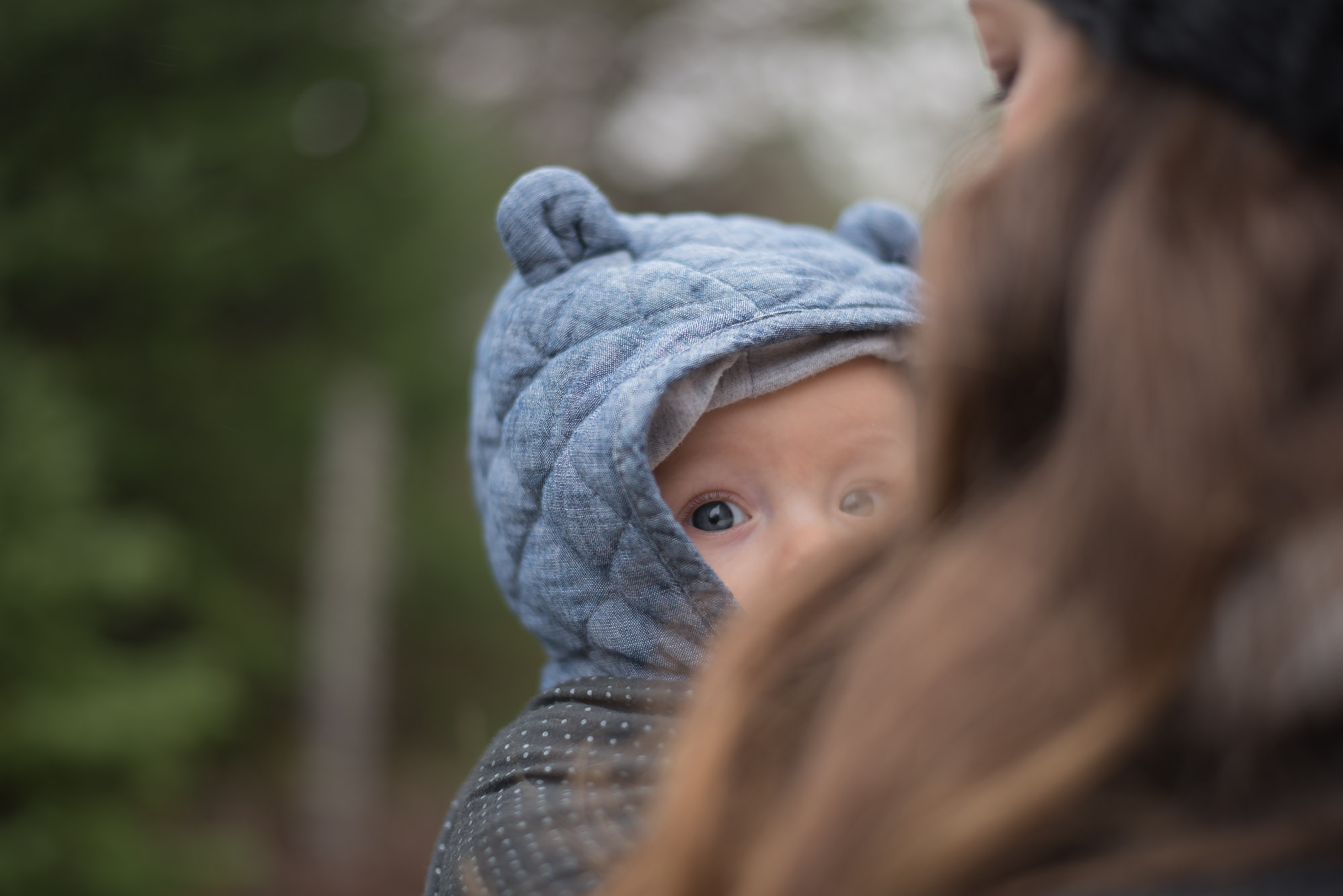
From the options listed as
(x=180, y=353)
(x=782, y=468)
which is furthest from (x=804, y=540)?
(x=180, y=353)

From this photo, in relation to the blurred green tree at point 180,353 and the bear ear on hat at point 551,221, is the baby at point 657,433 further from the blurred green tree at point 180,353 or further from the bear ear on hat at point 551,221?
the blurred green tree at point 180,353

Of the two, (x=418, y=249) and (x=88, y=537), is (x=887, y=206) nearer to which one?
(x=88, y=537)

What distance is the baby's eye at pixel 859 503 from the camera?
1461 mm

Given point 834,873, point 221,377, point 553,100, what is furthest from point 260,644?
point 834,873

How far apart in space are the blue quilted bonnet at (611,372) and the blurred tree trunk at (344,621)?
16.8 feet

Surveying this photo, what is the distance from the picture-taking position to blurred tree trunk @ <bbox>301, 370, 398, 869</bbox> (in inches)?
260

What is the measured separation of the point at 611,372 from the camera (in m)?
1.39

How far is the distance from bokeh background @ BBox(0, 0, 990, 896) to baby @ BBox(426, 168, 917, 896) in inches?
17.3

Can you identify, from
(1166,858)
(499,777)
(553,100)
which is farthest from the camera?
(553,100)

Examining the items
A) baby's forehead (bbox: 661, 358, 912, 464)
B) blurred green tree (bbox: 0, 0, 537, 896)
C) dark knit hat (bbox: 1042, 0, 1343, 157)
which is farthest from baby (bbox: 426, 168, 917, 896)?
blurred green tree (bbox: 0, 0, 537, 896)

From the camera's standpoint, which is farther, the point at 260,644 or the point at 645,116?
the point at 645,116

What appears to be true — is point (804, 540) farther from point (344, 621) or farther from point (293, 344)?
point (344, 621)

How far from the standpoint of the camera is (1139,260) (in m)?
0.78

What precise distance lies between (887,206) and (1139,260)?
1034 mm
